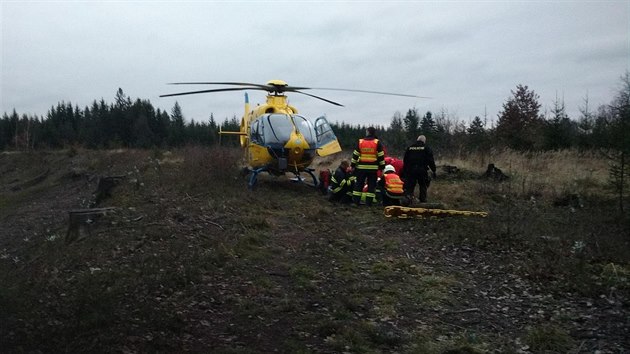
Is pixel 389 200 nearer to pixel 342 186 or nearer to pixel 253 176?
pixel 342 186

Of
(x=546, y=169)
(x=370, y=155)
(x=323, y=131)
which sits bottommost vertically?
(x=546, y=169)

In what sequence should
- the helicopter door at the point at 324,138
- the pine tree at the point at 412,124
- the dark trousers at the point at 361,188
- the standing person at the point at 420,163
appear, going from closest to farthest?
the dark trousers at the point at 361,188 < the standing person at the point at 420,163 < the helicopter door at the point at 324,138 < the pine tree at the point at 412,124

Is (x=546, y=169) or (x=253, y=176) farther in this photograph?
(x=546, y=169)

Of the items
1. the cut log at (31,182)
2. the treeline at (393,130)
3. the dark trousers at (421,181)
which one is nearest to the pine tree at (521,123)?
the treeline at (393,130)

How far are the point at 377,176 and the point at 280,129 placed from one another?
10.9ft

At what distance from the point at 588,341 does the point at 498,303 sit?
1.36m

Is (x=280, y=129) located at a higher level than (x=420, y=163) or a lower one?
higher

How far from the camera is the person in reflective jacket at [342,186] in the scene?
550 inches

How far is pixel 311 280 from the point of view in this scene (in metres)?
7.43

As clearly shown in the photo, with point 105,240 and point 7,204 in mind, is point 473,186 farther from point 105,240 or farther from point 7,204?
point 7,204

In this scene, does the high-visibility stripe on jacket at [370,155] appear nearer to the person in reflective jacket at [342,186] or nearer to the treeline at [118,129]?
the person in reflective jacket at [342,186]

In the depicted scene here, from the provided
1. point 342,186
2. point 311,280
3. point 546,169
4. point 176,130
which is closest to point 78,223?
point 311,280

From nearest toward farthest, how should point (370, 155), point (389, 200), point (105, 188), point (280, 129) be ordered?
point (370, 155) → point (389, 200) → point (105, 188) → point (280, 129)

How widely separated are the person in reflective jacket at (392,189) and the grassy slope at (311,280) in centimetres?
88
